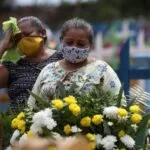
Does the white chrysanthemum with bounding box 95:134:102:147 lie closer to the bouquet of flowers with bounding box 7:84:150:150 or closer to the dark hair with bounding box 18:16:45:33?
the bouquet of flowers with bounding box 7:84:150:150

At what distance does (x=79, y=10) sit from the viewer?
154 feet

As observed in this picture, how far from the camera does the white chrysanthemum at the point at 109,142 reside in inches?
148

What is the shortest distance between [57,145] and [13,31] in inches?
94.7

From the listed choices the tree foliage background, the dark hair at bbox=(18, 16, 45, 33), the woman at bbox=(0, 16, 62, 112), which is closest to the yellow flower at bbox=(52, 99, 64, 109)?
the woman at bbox=(0, 16, 62, 112)

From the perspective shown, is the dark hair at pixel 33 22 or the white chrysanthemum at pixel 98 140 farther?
the dark hair at pixel 33 22

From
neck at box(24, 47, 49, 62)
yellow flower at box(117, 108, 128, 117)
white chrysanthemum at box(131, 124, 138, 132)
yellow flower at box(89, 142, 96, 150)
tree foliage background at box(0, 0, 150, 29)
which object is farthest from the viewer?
tree foliage background at box(0, 0, 150, 29)

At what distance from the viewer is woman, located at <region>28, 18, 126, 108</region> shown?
434 cm

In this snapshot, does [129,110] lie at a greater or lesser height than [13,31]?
lesser

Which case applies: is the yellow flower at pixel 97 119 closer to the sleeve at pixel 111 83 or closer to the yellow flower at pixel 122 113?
the yellow flower at pixel 122 113

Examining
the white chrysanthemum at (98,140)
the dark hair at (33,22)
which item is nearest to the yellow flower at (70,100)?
the white chrysanthemum at (98,140)

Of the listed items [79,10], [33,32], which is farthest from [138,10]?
[33,32]

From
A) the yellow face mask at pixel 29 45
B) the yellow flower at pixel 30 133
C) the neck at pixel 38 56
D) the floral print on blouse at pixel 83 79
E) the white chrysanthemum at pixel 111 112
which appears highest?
the yellow face mask at pixel 29 45

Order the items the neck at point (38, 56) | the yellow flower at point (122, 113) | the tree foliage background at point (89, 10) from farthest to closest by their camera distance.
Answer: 1. the tree foliage background at point (89, 10)
2. the neck at point (38, 56)
3. the yellow flower at point (122, 113)

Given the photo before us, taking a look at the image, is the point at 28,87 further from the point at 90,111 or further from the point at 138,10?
the point at 138,10
